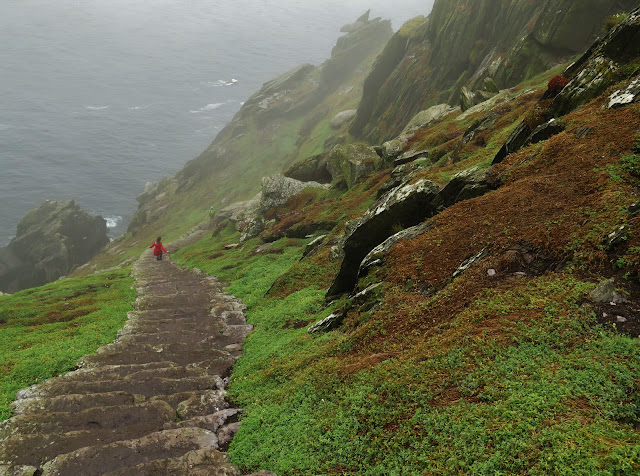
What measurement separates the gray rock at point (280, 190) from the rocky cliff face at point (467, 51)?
2535cm

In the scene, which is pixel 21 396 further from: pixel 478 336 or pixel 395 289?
pixel 478 336

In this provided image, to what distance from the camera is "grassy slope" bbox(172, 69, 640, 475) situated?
28.9ft

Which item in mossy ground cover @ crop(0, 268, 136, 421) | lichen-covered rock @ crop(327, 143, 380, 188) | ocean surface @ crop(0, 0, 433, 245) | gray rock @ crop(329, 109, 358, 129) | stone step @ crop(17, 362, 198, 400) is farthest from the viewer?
ocean surface @ crop(0, 0, 433, 245)

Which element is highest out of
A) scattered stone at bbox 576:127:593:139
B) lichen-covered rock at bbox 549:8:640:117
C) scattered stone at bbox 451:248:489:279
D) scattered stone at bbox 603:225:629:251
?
lichen-covered rock at bbox 549:8:640:117

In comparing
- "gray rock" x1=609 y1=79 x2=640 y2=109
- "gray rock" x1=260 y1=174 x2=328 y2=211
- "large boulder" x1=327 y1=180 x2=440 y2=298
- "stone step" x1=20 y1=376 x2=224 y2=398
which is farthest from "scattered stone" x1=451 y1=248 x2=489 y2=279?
"gray rock" x1=260 y1=174 x2=328 y2=211

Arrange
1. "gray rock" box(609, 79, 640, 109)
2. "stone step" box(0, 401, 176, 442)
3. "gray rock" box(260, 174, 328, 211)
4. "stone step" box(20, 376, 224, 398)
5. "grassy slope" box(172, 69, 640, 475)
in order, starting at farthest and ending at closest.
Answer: "gray rock" box(260, 174, 328, 211)
"gray rock" box(609, 79, 640, 109)
"stone step" box(20, 376, 224, 398)
"stone step" box(0, 401, 176, 442)
"grassy slope" box(172, 69, 640, 475)

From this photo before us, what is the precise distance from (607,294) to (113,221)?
12348 centimetres

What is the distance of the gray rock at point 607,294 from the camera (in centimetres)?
1105

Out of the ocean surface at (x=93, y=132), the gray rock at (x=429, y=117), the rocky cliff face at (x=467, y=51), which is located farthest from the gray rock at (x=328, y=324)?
the ocean surface at (x=93, y=132)

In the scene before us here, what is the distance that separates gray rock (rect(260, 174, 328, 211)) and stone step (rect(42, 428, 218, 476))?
4381 cm

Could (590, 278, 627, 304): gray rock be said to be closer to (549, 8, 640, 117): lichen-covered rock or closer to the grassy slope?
the grassy slope

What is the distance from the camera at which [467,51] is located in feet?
200

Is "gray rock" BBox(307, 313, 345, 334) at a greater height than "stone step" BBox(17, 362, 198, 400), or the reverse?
"stone step" BBox(17, 362, 198, 400)

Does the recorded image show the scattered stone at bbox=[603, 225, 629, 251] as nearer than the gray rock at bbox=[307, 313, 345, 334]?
Yes
